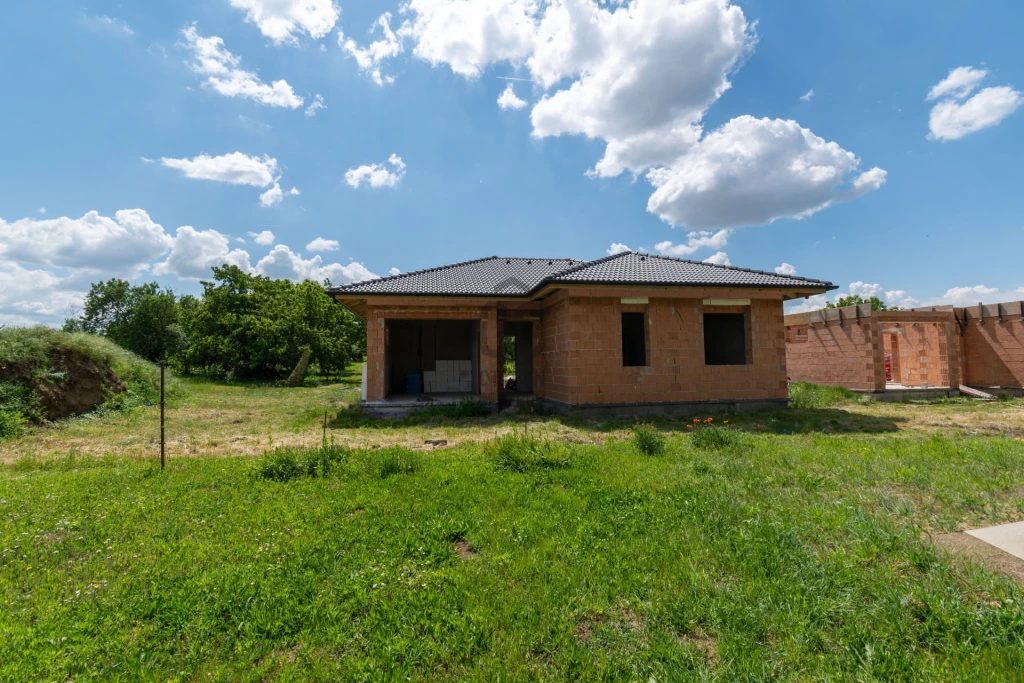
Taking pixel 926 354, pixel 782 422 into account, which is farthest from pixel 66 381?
pixel 926 354

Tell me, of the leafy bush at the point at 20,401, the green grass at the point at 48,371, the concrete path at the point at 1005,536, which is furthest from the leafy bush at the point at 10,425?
the concrete path at the point at 1005,536

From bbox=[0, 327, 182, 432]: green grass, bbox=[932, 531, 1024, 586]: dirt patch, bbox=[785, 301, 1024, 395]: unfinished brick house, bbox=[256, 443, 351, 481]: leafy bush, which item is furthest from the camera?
bbox=[785, 301, 1024, 395]: unfinished brick house

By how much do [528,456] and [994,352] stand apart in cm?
1880

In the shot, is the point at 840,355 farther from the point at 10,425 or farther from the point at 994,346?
the point at 10,425

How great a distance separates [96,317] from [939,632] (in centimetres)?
5158

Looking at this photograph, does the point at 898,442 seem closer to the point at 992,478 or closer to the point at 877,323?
the point at 992,478

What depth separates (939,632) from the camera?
2441mm

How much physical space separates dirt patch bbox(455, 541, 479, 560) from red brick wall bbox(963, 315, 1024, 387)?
20.2m

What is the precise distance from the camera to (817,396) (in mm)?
13930

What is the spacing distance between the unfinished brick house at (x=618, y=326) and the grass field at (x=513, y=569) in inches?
200

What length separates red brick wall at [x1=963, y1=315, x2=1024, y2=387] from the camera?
1488 centimetres

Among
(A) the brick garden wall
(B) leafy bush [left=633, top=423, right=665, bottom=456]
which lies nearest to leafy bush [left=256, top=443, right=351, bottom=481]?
(B) leafy bush [left=633, top=423, right=665, bottom=456]

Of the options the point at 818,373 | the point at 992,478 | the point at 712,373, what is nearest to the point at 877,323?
the point at 818,373

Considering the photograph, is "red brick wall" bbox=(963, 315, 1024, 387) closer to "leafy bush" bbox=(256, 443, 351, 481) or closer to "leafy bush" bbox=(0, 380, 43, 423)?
"leafy bush" bbox=(256, 443, 351, 481)
